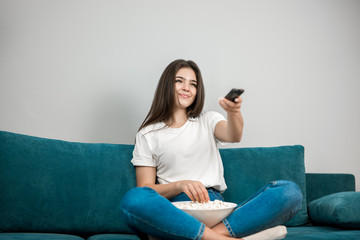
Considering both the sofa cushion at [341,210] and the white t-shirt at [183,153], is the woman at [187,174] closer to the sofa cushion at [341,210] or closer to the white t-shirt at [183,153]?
the white t-shirt at [183,153]

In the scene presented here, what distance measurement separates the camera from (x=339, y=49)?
270 cm

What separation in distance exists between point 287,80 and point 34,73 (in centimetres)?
166

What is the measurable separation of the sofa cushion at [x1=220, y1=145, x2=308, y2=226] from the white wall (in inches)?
17.1

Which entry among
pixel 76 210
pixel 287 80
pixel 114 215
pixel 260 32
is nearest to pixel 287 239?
pixel 114 215

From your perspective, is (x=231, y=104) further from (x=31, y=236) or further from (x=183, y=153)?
(x=31, y=236)

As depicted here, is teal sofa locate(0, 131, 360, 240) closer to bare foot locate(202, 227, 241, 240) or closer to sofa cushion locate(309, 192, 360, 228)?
sofa cushion locate(309, 192, 360, 228)

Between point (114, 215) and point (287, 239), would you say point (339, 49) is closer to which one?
point (287, 239)

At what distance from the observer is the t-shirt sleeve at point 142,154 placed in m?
1.73

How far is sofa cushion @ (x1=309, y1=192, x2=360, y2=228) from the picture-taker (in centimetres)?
163

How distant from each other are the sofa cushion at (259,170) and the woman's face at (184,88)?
0.33 meters

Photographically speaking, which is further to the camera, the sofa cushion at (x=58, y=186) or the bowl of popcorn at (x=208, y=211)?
the sofa cushion at (x=58, y=186)

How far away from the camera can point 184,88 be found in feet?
6.23

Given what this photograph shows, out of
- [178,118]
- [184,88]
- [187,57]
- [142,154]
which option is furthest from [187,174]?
[187,57]

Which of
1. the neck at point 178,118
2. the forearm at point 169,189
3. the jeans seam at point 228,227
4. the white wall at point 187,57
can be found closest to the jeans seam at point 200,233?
the jeans seam at point 228,227
